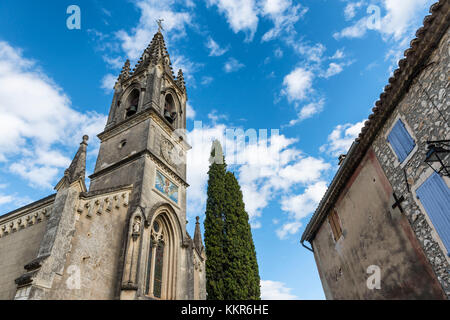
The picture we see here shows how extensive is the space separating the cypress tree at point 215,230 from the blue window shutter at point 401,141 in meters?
13.9

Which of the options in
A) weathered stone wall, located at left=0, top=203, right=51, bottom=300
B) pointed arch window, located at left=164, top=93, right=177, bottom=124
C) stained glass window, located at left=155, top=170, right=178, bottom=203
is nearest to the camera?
weathered stone wall, located at left=0, top=203, right=51, bottom=300

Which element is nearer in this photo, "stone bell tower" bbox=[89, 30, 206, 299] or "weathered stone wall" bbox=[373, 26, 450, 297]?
"weathered stone wall" bbox=[373, 26, 450, 297]

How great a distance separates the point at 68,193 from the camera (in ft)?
31.1

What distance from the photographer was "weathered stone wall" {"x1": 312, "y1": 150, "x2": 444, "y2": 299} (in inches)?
267

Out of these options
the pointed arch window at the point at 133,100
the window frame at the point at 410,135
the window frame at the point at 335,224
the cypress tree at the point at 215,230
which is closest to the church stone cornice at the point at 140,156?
the pointed arch window at the point at 133,100

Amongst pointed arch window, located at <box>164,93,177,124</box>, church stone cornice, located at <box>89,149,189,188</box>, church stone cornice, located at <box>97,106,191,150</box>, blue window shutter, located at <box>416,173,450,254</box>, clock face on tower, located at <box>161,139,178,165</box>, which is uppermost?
pointed arch window, located at <box>164,93,177,124</box>

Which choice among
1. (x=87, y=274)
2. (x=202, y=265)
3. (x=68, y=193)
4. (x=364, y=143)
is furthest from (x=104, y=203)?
(x=364, y=143)

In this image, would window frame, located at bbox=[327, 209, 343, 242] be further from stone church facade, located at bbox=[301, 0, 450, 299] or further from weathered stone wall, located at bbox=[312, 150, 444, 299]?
stone church facade, located at bbox=[301, 0, 450, 299]

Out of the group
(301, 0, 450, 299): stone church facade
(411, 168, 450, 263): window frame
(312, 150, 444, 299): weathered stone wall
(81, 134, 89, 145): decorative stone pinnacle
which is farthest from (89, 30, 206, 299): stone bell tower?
(411, 168, 450, 263): window frame

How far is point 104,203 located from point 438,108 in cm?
1089

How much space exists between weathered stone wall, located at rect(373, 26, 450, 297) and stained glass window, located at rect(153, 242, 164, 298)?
31.1ft

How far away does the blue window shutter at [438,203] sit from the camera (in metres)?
5.62

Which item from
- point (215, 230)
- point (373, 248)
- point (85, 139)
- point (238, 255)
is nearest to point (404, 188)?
point (373, 248)
